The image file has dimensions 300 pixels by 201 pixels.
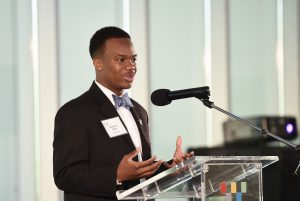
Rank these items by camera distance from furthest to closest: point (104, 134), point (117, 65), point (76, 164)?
point (117, 65) < point (104, 134) < point (76, 164)

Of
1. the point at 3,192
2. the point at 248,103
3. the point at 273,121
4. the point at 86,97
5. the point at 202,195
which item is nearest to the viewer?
the point at 202,195

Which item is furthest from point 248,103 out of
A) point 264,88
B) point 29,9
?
point 29,9

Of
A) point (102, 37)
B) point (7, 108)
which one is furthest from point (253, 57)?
point (102, 37)

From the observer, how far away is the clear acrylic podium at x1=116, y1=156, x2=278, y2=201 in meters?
2.19

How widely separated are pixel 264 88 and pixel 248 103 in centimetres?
22

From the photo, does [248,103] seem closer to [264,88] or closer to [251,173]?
[264,88]

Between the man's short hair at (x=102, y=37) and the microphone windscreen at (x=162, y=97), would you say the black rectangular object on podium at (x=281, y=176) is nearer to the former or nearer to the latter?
the man's short hair at (x=102, y=37)

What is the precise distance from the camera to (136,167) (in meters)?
2.25

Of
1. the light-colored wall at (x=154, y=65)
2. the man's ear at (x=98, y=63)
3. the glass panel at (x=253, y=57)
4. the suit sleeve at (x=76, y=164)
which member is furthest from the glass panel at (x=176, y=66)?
the suit sleeve at (x=76, y=164)

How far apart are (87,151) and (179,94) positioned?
462 mm

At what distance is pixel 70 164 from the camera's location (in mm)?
2561

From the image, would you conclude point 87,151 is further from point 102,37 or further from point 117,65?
point 102,37

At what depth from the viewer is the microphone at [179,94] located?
7.85 ft

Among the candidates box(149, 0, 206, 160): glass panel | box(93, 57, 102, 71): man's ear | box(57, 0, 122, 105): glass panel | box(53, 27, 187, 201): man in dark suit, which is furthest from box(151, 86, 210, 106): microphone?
box(149, 0, 206, 160): glass panel
